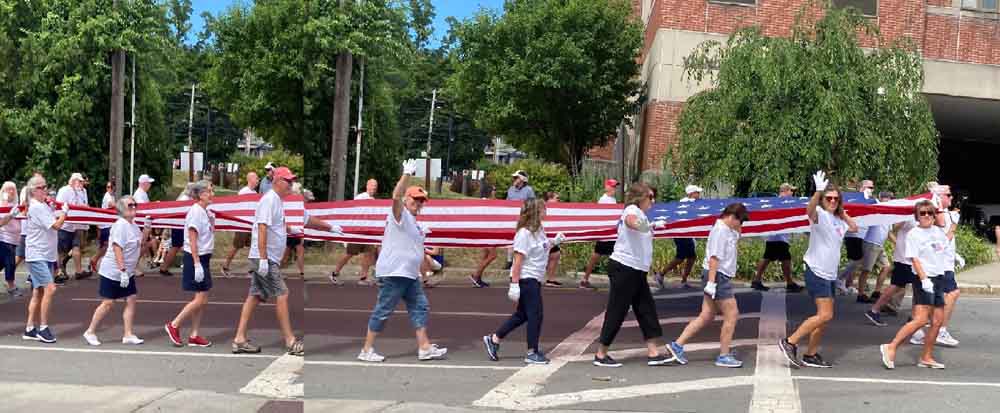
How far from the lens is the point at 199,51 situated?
1362 centimetres

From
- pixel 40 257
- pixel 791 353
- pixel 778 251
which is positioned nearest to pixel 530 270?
pixel 791 353

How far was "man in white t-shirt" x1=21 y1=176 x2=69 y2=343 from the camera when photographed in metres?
11.0

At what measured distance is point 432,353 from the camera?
32.5 feet

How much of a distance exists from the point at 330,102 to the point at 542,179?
1643cm

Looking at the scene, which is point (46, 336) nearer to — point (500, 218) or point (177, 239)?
point (500, 218)

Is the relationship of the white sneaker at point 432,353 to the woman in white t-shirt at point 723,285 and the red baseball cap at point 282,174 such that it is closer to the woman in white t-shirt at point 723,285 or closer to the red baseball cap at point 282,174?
the red baseball cap at point 282,174

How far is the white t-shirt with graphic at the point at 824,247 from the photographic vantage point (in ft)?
32.2

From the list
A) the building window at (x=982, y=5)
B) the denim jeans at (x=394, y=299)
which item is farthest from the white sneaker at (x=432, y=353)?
the building window at (x=982, y=5)

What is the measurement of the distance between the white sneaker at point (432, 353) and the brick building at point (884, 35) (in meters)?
16.2

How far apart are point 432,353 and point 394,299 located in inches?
28.2

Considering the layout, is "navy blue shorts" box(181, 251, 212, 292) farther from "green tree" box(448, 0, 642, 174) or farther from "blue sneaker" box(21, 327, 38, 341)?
"green tree" box(448, 0, 642, 174)

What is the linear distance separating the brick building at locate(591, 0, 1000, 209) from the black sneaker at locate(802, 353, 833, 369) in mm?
15641

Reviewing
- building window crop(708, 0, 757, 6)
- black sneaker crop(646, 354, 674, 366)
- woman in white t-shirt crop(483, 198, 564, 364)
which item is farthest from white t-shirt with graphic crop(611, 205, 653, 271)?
building window crop(708, 0, 757, 6)

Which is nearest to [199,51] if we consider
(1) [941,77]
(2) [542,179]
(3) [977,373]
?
(3) [977,373]
